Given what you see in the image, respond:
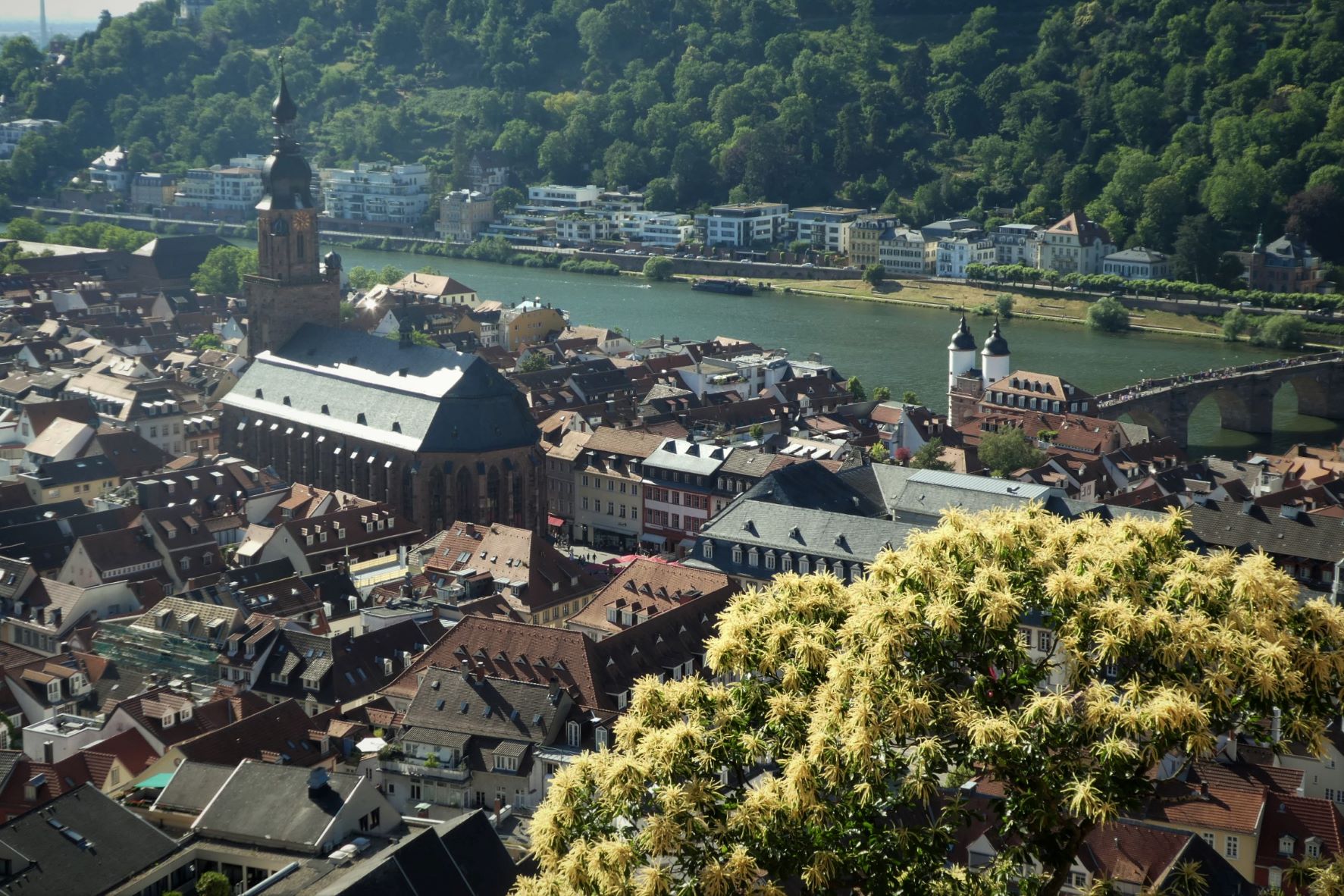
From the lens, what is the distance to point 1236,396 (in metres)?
70.9

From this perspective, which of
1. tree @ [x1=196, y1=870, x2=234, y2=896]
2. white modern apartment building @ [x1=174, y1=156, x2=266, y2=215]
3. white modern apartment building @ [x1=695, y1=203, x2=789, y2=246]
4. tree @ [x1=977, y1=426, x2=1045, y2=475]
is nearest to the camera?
tree @ [x1=196, y1=870, x2=234, y2=896]

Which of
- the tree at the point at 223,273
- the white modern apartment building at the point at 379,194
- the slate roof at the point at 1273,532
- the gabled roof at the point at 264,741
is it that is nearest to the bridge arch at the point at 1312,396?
the slate roof at the point at 1273,532

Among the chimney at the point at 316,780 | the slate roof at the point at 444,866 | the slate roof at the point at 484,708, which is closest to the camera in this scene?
the slate roof at the point at 444,866

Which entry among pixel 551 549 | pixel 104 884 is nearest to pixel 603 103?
pixel 551 549

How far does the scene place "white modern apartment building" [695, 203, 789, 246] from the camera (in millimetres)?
118125

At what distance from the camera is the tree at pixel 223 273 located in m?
87.6

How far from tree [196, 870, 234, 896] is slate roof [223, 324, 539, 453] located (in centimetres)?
2523

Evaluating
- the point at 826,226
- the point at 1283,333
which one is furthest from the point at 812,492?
the point at 826,226

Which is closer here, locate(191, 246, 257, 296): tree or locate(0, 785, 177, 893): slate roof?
locate(0, 785, 177, 893): slate roof

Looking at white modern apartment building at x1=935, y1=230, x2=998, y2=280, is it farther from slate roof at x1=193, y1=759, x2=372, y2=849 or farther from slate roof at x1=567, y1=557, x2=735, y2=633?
slate roof at x1=193, y1=759, x2=372, y2=849

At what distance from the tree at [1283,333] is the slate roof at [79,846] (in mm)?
70402

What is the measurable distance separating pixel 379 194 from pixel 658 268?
26768mm

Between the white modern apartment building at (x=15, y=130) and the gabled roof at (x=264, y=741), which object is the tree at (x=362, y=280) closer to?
the gabled roof at (x=264, y=741)

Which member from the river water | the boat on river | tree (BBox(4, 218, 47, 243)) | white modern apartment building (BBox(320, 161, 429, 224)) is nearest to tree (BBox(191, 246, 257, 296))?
the river water
